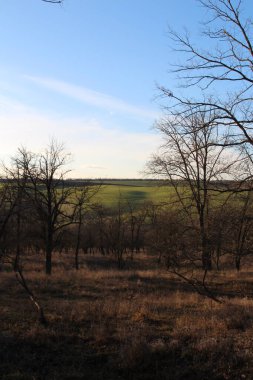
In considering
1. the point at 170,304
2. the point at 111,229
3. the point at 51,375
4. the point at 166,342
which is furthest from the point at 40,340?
the point at 111,229

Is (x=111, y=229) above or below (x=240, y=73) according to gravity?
below

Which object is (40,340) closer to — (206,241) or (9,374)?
(9,374)

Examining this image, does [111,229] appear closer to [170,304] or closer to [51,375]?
[170,304]

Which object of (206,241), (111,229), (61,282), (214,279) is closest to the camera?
(206,241)

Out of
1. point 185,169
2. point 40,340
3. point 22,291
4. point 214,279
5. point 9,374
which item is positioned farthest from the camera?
point 185,169

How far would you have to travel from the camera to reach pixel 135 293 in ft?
52.3

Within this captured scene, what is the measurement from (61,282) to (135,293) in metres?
4.11

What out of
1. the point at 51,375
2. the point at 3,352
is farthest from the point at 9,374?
the point at 3,352

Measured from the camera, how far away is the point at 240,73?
9.30 metres

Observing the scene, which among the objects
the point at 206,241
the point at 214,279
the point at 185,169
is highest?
the point at 185,169

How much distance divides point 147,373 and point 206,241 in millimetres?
8253

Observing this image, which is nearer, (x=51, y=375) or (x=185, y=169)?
(x=51, y=375)

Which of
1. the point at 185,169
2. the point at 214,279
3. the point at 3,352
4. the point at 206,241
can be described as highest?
the point at 185,169

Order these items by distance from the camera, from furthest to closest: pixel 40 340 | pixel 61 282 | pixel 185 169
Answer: pixel 185 169, pixel 61 282, pixel 40 340
